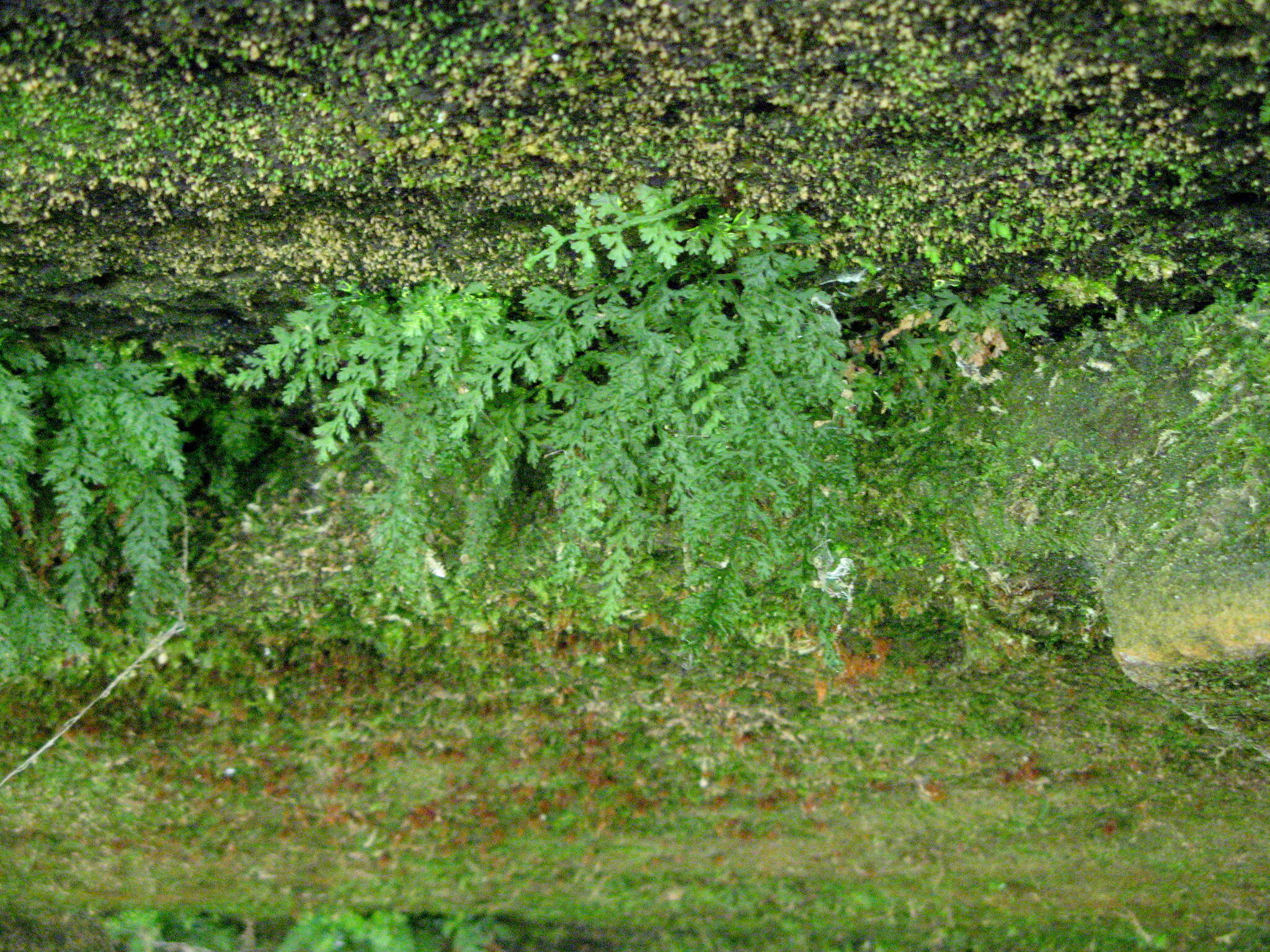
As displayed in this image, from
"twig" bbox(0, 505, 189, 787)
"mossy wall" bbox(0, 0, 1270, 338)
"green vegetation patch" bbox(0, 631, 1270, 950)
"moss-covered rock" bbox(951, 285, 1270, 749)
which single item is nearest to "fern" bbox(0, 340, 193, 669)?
"twig" bbox(0, 505, 189, 787)

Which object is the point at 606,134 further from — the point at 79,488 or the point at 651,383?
the point at 79,488

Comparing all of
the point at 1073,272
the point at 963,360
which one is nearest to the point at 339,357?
the point at 963,360

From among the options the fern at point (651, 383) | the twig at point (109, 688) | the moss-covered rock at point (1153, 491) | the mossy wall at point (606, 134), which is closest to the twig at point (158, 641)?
the twig at point (109, 688)

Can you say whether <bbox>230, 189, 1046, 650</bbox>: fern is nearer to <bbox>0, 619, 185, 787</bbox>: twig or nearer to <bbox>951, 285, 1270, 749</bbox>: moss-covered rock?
<bbox>951, 285, 1270, 749</bbox>: moss-covered rock

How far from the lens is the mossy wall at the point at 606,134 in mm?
2787

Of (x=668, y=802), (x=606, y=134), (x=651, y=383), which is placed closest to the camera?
(x=606, y=134)

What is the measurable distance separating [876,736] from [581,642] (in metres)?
1.44

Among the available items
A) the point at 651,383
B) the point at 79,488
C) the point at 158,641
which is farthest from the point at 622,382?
the point at 158,641

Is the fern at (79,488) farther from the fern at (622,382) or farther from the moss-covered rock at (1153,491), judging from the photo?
the moss-covered rock at (1153,491)

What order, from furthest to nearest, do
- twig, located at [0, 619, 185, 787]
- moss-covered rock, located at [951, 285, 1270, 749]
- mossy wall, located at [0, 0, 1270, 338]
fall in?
twig, located at [0, 619, 185, 787], moss-covered rock, located at [951, 285, 1270, 749], mossy wall, located at [0, 0, 1270, 338]

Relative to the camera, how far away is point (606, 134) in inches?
126

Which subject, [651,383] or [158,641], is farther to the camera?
[158,641]

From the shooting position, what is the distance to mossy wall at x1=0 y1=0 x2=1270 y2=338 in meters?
2.79

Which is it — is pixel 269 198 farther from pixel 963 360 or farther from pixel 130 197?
pixel 963 360
